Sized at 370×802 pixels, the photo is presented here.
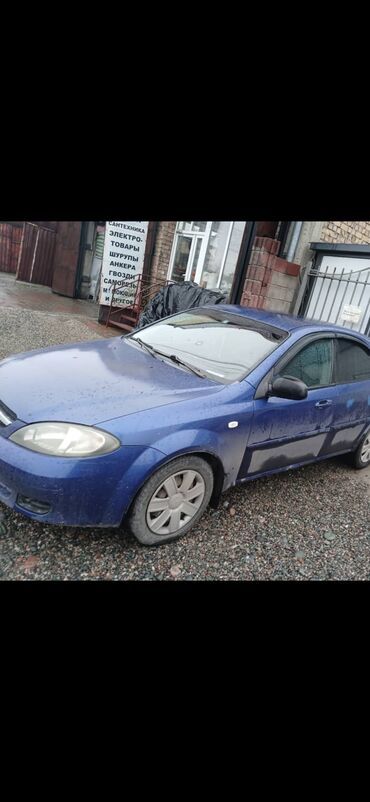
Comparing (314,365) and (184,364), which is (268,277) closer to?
(314,365)

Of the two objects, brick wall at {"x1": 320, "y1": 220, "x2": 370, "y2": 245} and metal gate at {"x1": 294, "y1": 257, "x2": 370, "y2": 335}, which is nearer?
metal gate at {"x1": 294, "y1": 257, "x2": 370, "y2": 335}

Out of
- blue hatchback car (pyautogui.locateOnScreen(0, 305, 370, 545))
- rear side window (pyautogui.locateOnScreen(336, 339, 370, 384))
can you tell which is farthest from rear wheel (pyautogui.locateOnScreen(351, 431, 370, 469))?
rear side window (pyautogui.locateOnScreen(336, 339, 370, 384))

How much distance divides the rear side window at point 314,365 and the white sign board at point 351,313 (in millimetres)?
3481

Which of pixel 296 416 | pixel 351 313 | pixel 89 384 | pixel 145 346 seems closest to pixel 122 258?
pixel 351 313

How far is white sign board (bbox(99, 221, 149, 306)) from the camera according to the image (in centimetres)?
966

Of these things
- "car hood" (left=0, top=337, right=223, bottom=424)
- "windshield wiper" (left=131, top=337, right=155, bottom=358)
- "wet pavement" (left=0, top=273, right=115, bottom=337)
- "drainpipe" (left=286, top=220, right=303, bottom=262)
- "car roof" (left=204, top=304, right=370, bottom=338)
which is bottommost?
"wet pavement" (left=0, top=273, right=115, bottom=337)

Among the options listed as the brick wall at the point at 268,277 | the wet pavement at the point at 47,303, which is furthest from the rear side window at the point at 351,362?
the wet pavement at the point at 47,303

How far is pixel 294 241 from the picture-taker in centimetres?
737

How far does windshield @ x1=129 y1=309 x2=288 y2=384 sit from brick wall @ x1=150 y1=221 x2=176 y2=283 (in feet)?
25.9

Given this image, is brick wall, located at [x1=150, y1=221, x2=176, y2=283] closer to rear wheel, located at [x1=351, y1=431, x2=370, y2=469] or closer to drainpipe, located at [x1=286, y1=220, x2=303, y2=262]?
drainpipe, located at [x1=286, y1=220, x2=303, y2=262]

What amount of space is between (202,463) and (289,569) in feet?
2.84

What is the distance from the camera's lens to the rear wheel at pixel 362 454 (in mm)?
4406

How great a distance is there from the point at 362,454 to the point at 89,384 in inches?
120
